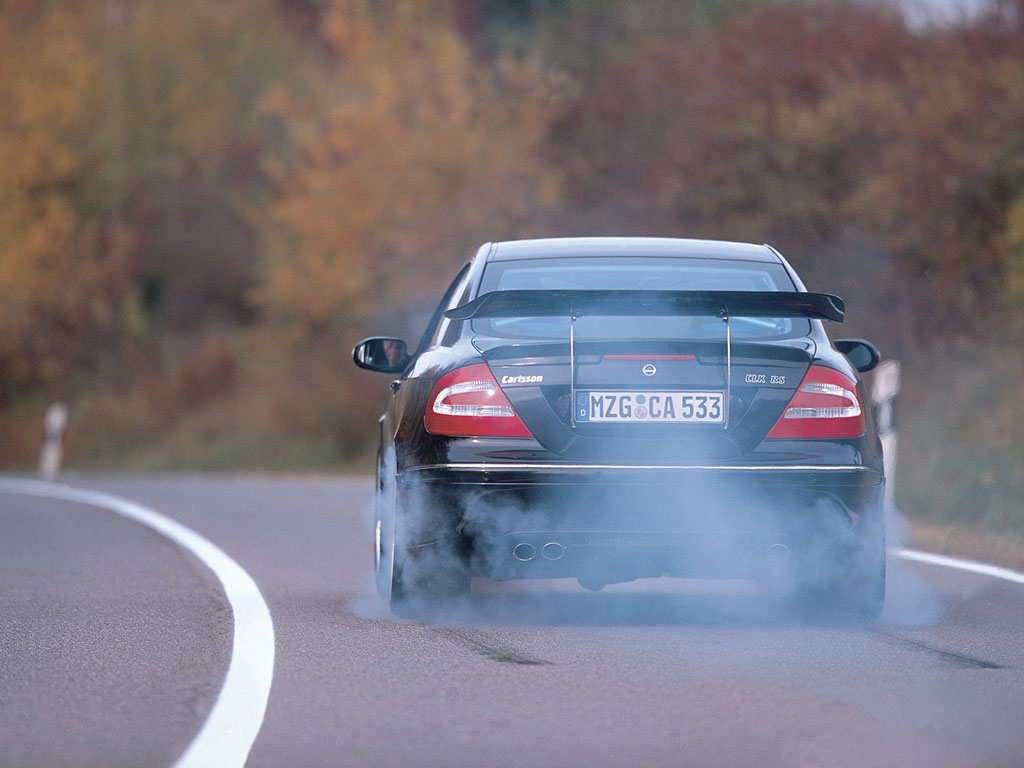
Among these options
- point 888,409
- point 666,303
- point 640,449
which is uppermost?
point 666,303

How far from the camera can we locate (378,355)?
8930 millimetres

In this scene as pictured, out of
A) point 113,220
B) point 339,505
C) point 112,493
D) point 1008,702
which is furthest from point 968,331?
point 113,220

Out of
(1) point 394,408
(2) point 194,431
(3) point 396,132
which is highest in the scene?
(3) point 396,132

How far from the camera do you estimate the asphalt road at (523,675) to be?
5.14 meters

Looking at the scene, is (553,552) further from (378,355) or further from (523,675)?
(378,355)

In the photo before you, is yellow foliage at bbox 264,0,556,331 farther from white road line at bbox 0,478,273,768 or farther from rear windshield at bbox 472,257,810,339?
rear windshield at bbox 472,257,810,339

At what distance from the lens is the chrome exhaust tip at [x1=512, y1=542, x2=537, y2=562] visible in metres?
7.30

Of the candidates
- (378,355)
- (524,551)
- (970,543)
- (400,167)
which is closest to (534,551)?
(524,551)

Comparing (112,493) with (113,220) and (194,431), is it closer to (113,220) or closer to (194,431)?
(194,431)

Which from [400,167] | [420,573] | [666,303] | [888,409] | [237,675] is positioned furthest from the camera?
[400,167]

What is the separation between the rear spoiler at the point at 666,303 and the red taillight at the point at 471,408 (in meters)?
0.30

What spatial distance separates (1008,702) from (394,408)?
11.3 feet

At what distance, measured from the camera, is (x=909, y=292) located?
66.7ft

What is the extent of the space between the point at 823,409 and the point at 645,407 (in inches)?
29.0
